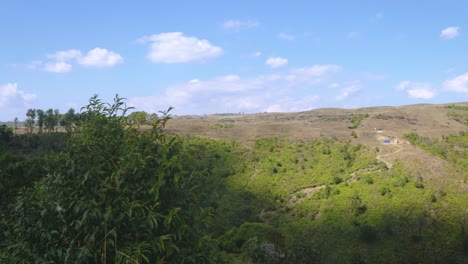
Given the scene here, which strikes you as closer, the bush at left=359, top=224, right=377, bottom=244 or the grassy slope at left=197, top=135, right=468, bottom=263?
the grassy slope at left=197, top=135, right=468, bottom=263

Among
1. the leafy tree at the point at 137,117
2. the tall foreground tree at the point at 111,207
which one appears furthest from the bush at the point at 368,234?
the leafy tree at the point at 137,117

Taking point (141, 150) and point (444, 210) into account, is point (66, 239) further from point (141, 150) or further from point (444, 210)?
point (444, 210)

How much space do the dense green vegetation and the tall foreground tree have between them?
22 mm

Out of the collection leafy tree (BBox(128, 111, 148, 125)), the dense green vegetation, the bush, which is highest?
leafy tree (BBox(128, 111, 148, 125))

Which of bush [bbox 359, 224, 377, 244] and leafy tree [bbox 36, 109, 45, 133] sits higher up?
leafy tree [bbox 36, 109, 45, 133]

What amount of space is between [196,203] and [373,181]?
154ft

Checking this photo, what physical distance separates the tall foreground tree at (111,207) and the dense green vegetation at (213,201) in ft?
0.07

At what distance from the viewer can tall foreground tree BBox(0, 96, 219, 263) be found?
6070 mm

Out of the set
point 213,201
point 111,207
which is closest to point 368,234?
point 213,201

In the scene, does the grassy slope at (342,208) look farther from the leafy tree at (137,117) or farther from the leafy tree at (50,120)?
the leafy tree at (50,120)

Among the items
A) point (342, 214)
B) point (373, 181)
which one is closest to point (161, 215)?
point (342, 214)

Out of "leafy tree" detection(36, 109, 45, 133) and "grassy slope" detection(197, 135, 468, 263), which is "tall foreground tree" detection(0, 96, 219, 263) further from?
"leafy tree" detection(36, 109, 45, 133)

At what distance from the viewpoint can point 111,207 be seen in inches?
246

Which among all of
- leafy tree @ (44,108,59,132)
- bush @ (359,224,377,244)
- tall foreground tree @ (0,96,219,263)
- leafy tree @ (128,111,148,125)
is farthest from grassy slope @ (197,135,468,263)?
leafy tree @ (44,108,59,132)
